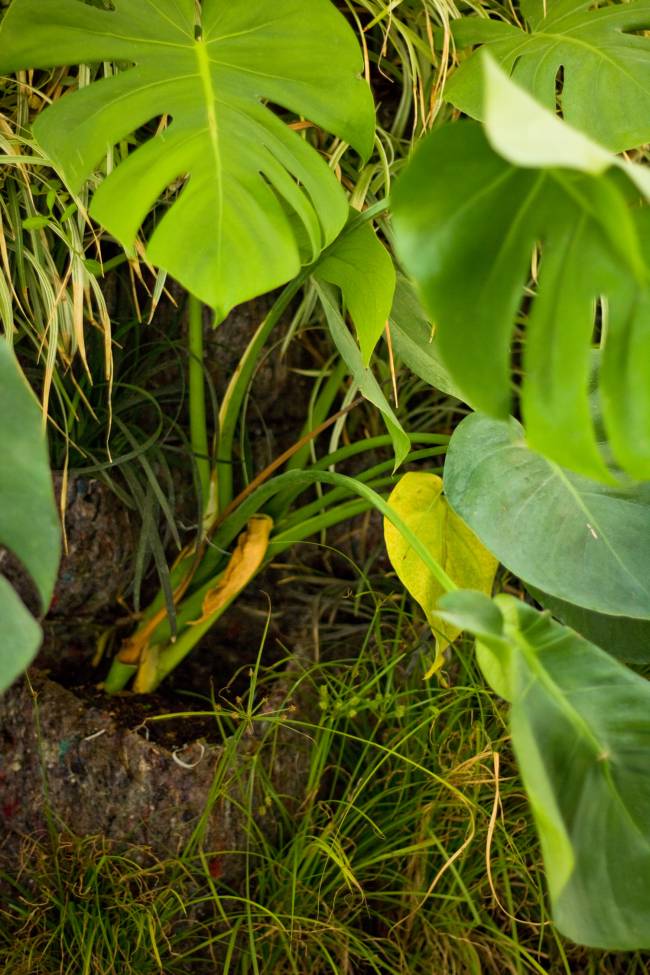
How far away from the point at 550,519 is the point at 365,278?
284 mm

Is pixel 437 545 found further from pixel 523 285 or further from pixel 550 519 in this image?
pixel 523 285

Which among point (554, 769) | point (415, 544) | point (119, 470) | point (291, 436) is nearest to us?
point (554, 769)

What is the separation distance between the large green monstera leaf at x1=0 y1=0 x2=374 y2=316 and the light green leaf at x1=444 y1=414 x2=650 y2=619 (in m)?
0.25

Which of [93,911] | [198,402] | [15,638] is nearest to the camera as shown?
[15,638]

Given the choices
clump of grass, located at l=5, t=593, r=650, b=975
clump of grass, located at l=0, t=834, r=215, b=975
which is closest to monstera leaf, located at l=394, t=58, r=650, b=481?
clump of grass, located at l=5, t=593, r=650, b=975

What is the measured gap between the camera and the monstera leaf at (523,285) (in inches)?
21.7

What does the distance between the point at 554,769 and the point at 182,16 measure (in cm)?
75

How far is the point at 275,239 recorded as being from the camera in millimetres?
685

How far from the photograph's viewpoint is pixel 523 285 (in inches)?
21.9

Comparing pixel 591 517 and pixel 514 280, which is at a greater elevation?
pixel 514 280

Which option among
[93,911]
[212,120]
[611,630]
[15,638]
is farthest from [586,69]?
[93,911]

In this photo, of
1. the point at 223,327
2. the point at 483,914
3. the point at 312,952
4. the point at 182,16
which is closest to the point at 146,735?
the point at 312,952

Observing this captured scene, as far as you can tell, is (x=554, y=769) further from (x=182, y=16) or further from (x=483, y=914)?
(x=182, y=16)

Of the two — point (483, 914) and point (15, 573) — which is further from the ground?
point (15, 573)
